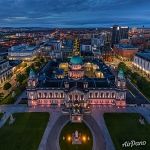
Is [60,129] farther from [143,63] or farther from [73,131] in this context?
[143,63]

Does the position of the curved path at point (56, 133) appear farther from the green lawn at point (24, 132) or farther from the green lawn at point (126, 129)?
the green lawn at point (126, 129)

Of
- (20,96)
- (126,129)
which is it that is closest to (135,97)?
(126,129)

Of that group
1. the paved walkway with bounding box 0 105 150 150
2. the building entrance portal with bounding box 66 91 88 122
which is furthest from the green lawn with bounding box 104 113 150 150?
the building entrance portal with bounding box 66 91 88 122

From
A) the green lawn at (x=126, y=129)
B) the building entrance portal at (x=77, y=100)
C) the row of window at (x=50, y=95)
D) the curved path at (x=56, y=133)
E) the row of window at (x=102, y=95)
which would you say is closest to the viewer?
the curved path at (x=56, y=133)

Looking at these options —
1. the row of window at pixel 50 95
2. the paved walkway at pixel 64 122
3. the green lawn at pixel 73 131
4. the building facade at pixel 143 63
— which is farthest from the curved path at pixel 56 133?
the building facade at pixel 143 63

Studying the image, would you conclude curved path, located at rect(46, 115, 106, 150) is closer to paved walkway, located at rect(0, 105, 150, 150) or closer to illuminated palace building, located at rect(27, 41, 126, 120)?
paved walkway, located at rect(0, 105, 150, 150)

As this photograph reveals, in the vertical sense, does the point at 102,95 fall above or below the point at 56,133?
above

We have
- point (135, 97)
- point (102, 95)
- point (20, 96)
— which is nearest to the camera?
point (102, 95)

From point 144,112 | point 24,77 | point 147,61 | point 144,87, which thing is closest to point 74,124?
→ point 144,112
